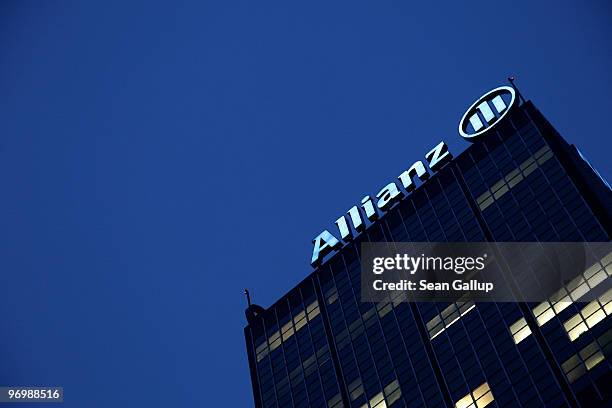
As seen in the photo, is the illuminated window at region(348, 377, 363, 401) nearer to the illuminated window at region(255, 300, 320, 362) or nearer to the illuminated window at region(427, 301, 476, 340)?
the illuminated window at region(427, 301, 476, 340)

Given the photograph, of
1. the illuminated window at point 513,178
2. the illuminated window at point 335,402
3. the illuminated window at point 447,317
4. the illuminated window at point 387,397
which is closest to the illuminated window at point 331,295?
the illuminated window at point 335,402

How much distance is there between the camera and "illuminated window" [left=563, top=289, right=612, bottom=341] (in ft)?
316

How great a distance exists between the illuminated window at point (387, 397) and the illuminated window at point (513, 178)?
2912 centimetres

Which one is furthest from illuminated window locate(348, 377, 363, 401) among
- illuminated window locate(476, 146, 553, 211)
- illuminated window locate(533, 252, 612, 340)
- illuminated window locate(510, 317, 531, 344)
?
illuminated window locate(476, 146, 553, 211)

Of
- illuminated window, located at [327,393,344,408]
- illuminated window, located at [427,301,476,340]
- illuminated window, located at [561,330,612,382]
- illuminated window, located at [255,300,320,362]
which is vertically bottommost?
illuminated window, located at [561,330,612,382]

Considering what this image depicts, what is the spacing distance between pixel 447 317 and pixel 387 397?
45.5 ft

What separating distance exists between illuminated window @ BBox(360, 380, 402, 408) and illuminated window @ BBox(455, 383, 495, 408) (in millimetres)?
10412

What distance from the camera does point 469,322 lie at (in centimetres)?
11138

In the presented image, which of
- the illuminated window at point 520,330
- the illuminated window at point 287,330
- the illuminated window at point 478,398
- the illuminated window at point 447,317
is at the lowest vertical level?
the illuminated window at point 478,398

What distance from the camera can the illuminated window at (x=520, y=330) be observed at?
10350cm

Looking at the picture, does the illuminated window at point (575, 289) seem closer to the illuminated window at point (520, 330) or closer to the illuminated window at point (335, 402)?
the illuminated window at point (520, 330)

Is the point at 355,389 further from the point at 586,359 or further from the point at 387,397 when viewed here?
the point at 586,359

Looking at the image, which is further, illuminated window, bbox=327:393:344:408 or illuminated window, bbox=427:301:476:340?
illuminated window, bbox=327:393:344:408

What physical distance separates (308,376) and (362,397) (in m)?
12.8
